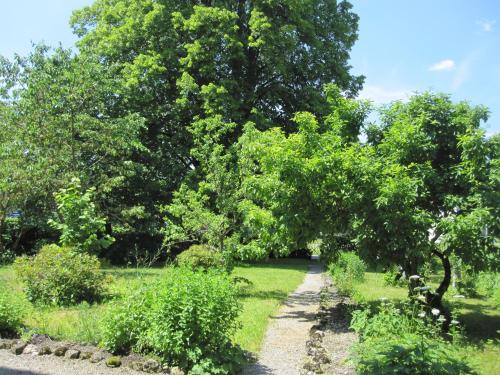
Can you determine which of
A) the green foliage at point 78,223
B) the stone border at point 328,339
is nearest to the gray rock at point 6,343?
the stone border at point 328,339

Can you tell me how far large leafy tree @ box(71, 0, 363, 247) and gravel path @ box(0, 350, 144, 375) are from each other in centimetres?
1368

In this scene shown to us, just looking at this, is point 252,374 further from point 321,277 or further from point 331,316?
point 321,277

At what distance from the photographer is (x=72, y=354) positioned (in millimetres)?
6465

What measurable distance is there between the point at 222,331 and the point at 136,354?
1.36 metres

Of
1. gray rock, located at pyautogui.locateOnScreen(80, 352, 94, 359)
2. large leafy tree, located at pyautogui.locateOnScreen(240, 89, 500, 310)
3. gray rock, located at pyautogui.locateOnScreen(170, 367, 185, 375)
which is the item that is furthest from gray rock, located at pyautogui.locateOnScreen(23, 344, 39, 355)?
large leafy tree, located at pyautogui.locateOnScreen(240, 89, 500, 310)

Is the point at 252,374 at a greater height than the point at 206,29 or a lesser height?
lesser

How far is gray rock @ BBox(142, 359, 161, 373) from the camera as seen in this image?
6.02 metres

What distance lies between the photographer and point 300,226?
9.62 meters

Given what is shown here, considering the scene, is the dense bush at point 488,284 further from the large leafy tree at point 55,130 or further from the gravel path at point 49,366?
the large leafy tree at point 55,130

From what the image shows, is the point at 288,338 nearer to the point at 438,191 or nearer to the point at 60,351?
the point at 60,351

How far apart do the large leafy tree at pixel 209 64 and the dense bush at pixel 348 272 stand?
6836 mm

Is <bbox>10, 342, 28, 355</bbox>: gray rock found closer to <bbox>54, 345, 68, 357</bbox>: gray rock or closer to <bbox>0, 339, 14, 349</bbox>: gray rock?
<bbox>0, 339, 14, 349</bbox>: gray rock

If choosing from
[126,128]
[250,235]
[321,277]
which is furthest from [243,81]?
[250,235]

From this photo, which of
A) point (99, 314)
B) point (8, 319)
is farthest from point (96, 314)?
point (8, 319)
